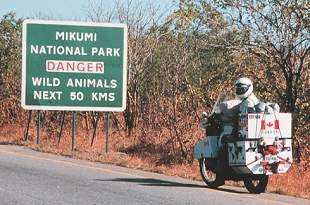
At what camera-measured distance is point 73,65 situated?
69.6ft

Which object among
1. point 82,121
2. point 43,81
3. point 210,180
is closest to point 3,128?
point 82,121

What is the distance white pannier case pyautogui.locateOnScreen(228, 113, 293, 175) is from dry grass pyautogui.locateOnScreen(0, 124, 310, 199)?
0.82 metres

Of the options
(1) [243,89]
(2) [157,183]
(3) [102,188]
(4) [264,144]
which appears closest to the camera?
(4) [264,144]

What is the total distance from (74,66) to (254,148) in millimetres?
10623

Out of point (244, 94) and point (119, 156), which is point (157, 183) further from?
point (119, 156)

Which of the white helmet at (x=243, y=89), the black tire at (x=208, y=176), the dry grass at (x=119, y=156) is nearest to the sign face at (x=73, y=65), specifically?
the dry grass at (x=119, y=156)

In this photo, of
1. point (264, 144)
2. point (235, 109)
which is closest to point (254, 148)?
point (264, 144)

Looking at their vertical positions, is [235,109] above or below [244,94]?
below

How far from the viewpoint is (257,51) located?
17.5 m

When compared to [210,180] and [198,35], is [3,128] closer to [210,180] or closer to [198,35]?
[198,35]

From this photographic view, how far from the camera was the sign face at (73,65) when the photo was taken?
20984 mm

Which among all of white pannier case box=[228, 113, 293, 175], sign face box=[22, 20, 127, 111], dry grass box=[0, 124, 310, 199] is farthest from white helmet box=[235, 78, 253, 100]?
sign face box=[22, 20, 127, 111]

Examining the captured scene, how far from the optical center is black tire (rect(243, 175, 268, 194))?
11.8m

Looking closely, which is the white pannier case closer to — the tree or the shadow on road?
the shadow on road
